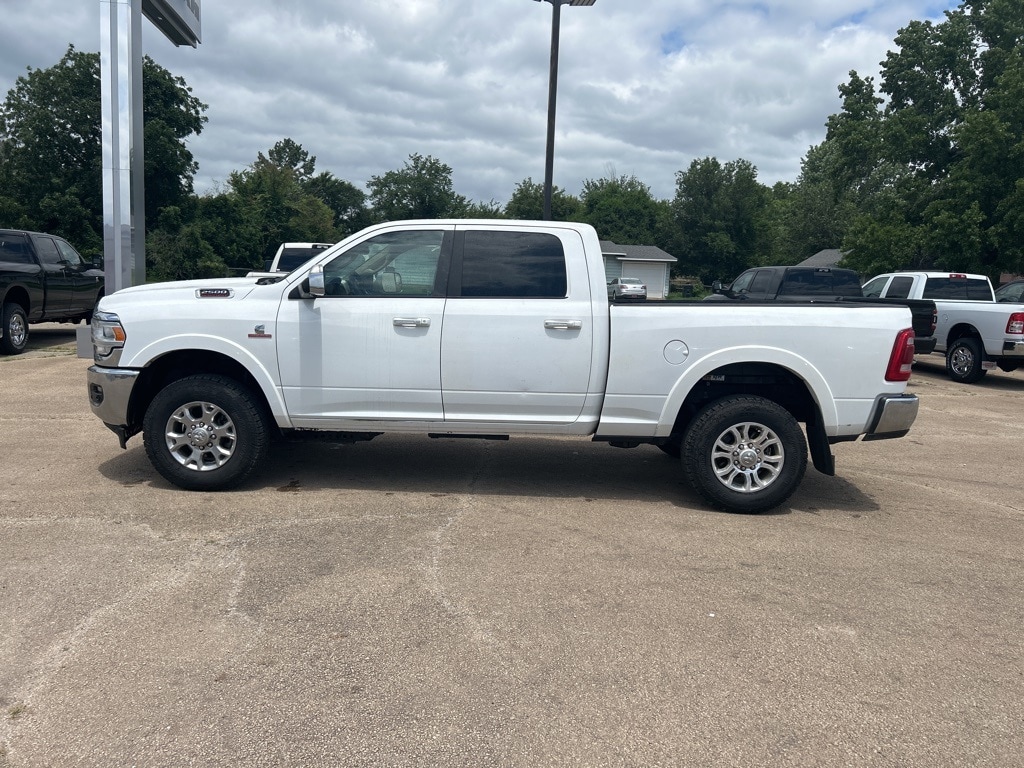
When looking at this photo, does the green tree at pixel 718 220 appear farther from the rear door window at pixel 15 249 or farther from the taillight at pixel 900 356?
the taillight at pixel 900 356

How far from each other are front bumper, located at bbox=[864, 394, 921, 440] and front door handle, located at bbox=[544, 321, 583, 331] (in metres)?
2.14

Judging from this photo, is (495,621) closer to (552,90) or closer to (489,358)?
(489,358)

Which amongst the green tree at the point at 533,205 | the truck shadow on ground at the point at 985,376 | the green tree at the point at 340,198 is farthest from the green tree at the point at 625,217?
the truck shadow on ground at the point at 985,376

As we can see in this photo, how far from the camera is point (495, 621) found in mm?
3957

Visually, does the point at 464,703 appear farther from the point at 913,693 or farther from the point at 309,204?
the point at 309,204

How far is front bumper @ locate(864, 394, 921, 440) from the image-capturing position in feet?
18.6

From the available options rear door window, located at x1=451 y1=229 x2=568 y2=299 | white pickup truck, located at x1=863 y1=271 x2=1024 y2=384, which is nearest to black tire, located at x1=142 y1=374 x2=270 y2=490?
rear door window, located at x1=451 y1=229 x2=568 y2=299

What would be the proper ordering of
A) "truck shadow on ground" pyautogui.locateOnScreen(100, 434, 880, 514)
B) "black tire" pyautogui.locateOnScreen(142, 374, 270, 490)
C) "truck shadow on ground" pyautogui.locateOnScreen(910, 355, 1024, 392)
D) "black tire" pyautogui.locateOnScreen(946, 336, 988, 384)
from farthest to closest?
"truck shadow on ground" pyautogui.locateOnScreen(910, 355, 1024, 392)
"black tire" pyautogui.locateOnScreen(946, 336, 988, 384)
"truck shadow on ground" pyautogui.locateOnScreen(100, 434, 880, 514)
"black tire" pyautogui.locateOnScreen(142, 374, 270, 490)

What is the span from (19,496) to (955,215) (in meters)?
23.5

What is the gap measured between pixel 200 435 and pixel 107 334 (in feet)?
3.27

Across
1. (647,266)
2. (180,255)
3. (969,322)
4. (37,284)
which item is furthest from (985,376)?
(647,266)

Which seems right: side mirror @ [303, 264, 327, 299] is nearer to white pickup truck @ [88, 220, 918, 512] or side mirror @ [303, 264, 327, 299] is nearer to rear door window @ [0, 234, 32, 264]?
white pickup truck @ [88, 220, 918, 512]

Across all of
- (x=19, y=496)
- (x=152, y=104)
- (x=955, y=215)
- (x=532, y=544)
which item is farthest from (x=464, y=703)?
(x=152, y=104)

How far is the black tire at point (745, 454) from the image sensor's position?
18.7 ft
